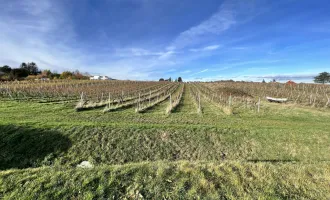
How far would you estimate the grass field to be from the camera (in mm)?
3680

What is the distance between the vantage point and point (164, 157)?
25.6 ft

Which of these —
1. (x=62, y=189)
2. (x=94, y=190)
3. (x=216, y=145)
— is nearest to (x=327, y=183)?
(x=216, y=145)

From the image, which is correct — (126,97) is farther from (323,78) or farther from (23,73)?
(323,78)

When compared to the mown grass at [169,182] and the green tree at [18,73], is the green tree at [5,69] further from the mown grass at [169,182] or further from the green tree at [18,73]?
the mown grass at [169,182]

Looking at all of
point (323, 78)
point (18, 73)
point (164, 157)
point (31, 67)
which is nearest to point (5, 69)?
point (18, 73)

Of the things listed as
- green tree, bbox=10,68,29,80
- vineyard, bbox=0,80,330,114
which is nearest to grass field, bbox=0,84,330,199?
vineyard, bbox=0,80,330,114

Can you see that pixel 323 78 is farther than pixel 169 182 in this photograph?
Yes

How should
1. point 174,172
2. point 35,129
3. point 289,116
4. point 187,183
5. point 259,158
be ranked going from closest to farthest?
1. point 187,183
2. point 174,172
3. point 259,158
4. point 35,129
5. point 289,116

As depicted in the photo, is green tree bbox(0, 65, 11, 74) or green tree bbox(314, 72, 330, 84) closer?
green tree bbox(0, 65, 11, 74)

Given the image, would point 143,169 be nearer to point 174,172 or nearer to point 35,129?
point 174,172

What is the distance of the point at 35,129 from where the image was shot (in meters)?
8.63

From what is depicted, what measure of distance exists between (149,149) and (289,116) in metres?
12.9

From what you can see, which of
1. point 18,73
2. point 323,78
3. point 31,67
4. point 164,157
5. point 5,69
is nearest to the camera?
point 164,157

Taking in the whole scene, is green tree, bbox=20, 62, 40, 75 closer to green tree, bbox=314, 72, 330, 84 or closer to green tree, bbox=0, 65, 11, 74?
green tree, bbox=0, 65, 11, 74
